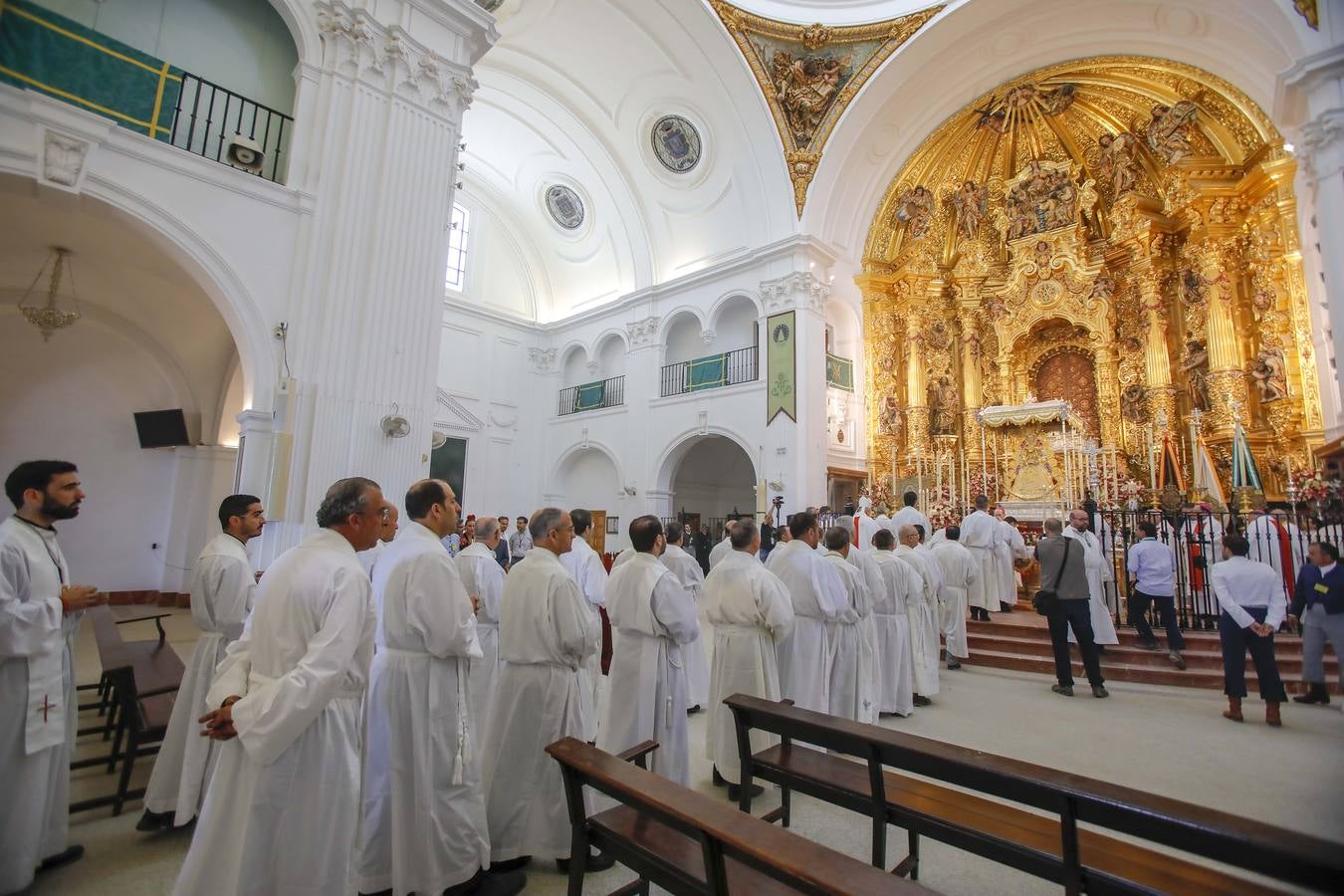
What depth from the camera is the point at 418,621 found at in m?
2.70

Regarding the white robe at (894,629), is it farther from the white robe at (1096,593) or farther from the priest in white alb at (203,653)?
the priest in white alb at (203,653)

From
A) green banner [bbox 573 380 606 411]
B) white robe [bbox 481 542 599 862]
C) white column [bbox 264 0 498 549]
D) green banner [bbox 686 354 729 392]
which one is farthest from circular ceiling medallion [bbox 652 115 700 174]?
white robe [bbox 481 542 599 862]

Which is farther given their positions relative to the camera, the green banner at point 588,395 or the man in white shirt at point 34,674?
the green banner at point 588,395

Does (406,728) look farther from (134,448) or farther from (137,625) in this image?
(134,448)

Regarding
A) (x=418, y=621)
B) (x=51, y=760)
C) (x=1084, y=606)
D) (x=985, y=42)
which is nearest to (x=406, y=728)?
(x=418, y=621)

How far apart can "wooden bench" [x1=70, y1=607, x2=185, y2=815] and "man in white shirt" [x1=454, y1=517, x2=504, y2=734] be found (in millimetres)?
1686

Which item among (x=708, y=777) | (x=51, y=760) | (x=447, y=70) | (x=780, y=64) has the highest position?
(x=780, y=64)

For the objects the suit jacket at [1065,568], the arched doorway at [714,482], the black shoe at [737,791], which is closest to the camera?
the black shoe at [737,791]

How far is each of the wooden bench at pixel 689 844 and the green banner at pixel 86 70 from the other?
6637 mm

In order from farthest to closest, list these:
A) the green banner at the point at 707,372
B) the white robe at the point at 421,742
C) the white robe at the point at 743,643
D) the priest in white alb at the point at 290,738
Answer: the green banner at the point at 707,372 < the white robe at the point at 743,643 < the white robe at the point at 421,742 < the priest in white alb at the point at 290,738

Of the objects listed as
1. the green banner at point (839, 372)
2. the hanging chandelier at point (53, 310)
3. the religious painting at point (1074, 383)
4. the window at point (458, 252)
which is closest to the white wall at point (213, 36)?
the hanging chandelier at point (53, 310)

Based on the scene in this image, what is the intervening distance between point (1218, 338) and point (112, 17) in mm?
16366

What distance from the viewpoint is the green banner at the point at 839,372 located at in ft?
47.5

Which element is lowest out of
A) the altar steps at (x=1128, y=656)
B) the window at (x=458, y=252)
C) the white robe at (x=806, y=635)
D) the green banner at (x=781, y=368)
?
the altar steps at (x=1128, y=656)
